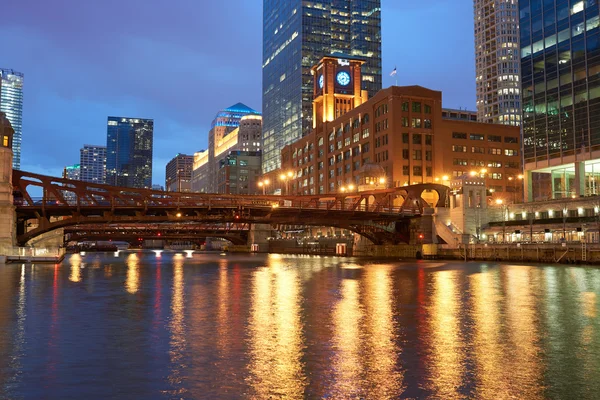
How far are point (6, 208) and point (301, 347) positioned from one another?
7690 centimetres

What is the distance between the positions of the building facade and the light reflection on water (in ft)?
384

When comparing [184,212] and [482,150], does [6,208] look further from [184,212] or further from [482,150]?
[482,150]

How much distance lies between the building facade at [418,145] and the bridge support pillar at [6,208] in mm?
83103

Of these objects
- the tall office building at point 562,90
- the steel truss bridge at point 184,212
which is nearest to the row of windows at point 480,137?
the tall office building at point 562,90

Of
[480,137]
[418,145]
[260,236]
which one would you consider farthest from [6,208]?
[480,137]

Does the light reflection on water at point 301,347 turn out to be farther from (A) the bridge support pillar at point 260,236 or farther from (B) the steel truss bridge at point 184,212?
(A) the bridge support pillar at point 260,236

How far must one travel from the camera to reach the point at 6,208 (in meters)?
82.6

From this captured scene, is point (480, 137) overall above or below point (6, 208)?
above

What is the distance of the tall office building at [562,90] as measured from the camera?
354 ft

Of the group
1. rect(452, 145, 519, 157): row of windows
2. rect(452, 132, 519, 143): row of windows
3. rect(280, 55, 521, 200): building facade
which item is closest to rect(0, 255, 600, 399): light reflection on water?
rect(280, 55, 521, 200): building facade

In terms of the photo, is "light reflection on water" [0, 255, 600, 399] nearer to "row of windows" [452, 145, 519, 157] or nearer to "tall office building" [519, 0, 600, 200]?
"tall office building" [519, 0, 600, 200]

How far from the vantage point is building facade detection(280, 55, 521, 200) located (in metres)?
155

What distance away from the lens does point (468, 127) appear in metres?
170

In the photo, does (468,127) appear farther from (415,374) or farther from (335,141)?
(415,374)
